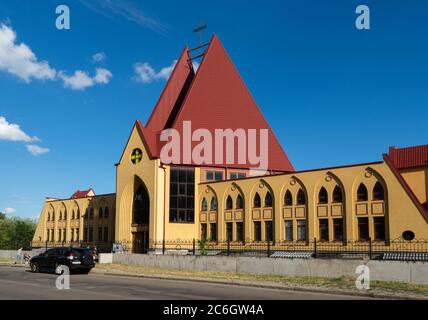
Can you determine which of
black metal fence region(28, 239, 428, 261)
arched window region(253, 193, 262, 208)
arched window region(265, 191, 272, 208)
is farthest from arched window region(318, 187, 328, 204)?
arched window region(253, 193, 262, 208)

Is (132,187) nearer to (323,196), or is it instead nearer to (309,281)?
(323,196)

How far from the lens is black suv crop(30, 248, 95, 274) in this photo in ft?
89.1

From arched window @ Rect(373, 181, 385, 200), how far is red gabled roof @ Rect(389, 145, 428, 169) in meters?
4.32

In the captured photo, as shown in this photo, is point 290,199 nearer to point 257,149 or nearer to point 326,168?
point 326,168

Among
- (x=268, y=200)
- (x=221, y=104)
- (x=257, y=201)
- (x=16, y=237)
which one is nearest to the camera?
(x=268, y=200)

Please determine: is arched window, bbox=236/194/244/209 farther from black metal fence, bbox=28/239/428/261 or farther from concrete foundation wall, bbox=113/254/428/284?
concrete foundation wall, bbox=113/254/428/284

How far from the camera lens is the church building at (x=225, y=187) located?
31219mm

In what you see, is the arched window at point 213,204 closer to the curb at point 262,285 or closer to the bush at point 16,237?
the curb at point 262,285

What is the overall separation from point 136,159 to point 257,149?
428 inches

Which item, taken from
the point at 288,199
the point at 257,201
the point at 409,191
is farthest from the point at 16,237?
the point at 409,191

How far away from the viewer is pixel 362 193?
31609 millimetres

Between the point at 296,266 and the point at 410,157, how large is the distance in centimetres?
1496
